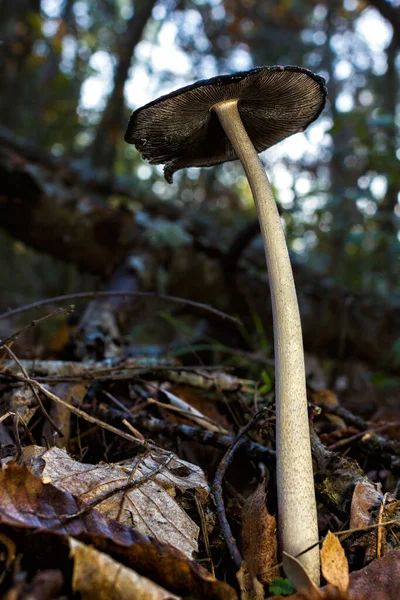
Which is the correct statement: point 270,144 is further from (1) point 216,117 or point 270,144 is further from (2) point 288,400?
(2) point 288,400

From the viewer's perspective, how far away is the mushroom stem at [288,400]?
154 cm

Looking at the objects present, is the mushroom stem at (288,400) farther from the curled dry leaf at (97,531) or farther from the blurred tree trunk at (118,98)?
the blurred tree trunk at (118,98)

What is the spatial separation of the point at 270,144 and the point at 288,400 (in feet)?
A: 4.66

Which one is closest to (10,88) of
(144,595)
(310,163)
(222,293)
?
(222,293)

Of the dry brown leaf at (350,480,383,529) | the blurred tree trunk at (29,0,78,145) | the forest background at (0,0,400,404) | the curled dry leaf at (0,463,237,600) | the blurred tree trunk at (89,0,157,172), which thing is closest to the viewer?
the curled dry leaf at (0,463,237,600)

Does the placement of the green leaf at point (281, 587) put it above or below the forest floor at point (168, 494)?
below

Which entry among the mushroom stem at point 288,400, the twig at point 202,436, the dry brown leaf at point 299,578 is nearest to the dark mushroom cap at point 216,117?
the mushroom stem at point 288,400

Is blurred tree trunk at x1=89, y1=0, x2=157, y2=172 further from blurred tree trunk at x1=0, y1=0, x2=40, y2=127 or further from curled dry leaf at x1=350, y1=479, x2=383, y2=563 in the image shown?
curled dry leaf at x1=350, y1=479, x2=383, y2=563

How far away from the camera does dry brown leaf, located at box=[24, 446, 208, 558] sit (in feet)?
4.75

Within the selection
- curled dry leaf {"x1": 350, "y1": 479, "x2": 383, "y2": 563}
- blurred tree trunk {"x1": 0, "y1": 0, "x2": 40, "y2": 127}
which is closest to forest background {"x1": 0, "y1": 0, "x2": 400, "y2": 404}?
blurred tree trunk {"x1": 0, "y1": 0, "x2": 40, "y2": 127}

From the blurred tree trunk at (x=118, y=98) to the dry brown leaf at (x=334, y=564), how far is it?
726 cm

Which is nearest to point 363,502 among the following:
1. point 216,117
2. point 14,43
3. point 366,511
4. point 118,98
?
point 366,511

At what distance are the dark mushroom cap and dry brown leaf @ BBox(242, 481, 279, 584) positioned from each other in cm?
153

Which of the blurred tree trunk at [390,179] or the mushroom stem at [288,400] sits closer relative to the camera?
the mushroom stem at [288,400]
